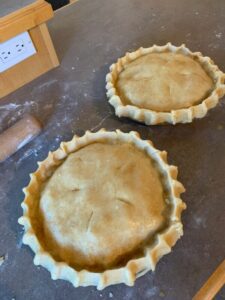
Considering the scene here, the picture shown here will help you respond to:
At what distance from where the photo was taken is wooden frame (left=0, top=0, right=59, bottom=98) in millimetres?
1465

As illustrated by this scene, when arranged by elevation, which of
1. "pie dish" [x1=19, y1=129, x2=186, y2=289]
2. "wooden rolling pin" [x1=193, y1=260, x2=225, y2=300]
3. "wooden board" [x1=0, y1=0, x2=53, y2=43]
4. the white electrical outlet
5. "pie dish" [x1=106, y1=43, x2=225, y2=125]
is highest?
"wooden board" [x1=0, y1=0, x2=53, y2=43]

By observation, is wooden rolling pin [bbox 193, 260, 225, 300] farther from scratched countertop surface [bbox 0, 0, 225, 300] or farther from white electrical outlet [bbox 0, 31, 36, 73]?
white electrical outlet [bbox 0, 31, 36, 73]

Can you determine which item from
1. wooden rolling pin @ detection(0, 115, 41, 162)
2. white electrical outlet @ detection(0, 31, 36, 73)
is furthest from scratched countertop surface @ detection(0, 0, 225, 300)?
white electrical outlet @ detection(0, 31, 36, 73)

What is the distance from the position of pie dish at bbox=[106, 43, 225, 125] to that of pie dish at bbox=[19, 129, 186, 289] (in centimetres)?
24

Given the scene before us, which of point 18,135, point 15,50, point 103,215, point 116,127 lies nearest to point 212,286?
point 103,215

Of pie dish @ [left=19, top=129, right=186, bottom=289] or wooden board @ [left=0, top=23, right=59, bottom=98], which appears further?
wooden board @ [left=0, top=23, right=59, bottom=98]

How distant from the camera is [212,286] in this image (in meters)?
1.01

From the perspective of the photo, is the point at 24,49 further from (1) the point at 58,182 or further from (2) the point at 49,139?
(1) the point at 58,182

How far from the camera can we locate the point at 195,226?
3.98 ft

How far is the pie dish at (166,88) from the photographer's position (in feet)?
4.71

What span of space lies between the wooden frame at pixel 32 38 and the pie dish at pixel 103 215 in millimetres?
646

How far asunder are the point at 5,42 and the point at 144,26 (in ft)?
3.12

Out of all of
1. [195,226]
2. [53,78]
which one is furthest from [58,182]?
[53,78]

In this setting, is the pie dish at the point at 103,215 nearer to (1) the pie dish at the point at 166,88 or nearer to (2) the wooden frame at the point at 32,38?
(1) the pie dish at the point at 166,88
